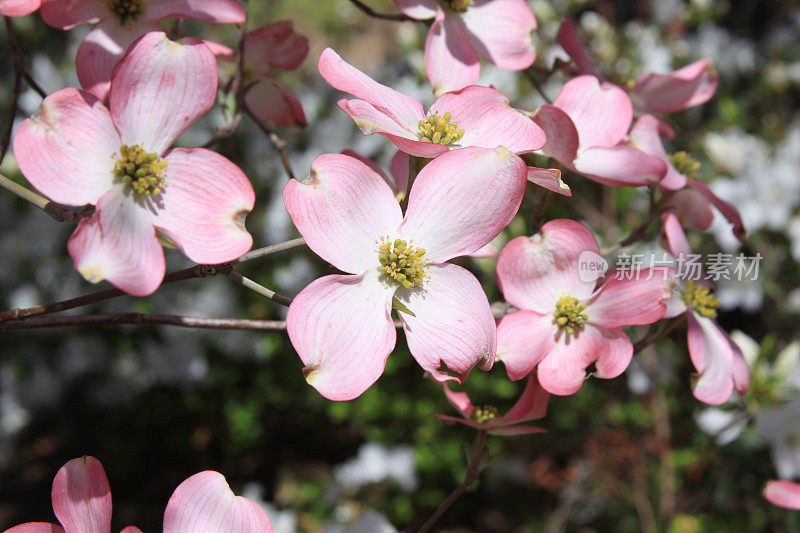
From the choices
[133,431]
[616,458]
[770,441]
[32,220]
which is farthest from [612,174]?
[133,431]

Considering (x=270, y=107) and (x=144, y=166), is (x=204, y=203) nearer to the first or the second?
(x=144, y=166)

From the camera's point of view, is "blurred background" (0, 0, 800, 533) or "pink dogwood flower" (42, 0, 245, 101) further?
"blurred background" (0, 0, 800, 533)

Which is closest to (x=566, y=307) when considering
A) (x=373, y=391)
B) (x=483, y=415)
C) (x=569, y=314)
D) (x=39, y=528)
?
(x=569, y=314)

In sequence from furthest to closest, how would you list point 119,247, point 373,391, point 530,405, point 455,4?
point 373,391 → point 455,4 → point 530,405 → point 119,247

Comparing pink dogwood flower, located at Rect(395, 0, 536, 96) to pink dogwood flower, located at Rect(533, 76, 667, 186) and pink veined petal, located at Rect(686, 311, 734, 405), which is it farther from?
pink veined petal, located at Rect(686, 311, 734, 405)

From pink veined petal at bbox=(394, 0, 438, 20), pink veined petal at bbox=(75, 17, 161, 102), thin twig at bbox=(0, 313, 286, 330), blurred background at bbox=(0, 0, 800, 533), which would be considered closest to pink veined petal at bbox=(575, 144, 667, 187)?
pink veined petal at bbox=(394, 0, 438, 20)

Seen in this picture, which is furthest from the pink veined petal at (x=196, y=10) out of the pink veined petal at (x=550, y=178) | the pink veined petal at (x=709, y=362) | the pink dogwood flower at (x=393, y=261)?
the pink veined petal at (x=709, y=362)

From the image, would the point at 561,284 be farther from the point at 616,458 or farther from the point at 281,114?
the point at 616,458
